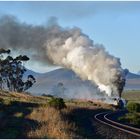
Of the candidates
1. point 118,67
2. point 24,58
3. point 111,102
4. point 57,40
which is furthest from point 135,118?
point 24,58

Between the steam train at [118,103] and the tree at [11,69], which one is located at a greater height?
the tree at [11,69]

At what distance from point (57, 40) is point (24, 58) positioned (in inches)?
698

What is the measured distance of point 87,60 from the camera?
86.8 metres

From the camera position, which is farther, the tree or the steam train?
the tree

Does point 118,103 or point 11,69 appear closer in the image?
point 118,103

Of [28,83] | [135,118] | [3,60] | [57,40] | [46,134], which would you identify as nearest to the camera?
[46,134]

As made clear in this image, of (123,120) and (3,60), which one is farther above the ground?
(3,60)

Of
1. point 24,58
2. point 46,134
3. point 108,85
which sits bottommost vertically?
point 46,134

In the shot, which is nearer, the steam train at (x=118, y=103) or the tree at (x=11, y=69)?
the steam train at (x=118, y=103)

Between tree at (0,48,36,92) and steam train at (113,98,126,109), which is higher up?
tree at (0,48,36,92)

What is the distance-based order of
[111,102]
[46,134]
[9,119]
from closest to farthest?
[46,134], [9,119], [111,102]

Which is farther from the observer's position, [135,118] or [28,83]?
[28,83]

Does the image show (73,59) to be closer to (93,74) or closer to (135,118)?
(93,74)

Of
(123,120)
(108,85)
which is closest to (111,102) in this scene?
(108,85)
